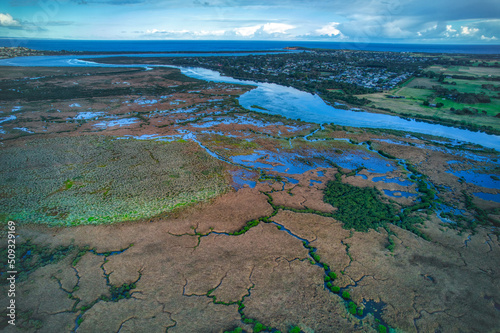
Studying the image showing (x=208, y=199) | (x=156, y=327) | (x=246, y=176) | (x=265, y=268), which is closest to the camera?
(x=156, y=327)

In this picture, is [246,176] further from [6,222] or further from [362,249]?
[6,222]

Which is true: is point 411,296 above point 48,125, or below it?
below

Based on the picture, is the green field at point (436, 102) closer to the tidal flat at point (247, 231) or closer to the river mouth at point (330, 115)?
the river mouth at point (330, 115)

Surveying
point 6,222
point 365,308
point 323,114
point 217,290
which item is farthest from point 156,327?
point 323,114

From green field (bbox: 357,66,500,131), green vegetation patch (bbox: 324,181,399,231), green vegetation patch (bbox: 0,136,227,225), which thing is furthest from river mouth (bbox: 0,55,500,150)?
green vegetation patch (bbox: 0,136,227,225)

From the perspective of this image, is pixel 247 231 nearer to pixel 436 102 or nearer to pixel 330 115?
pixel 330 115
